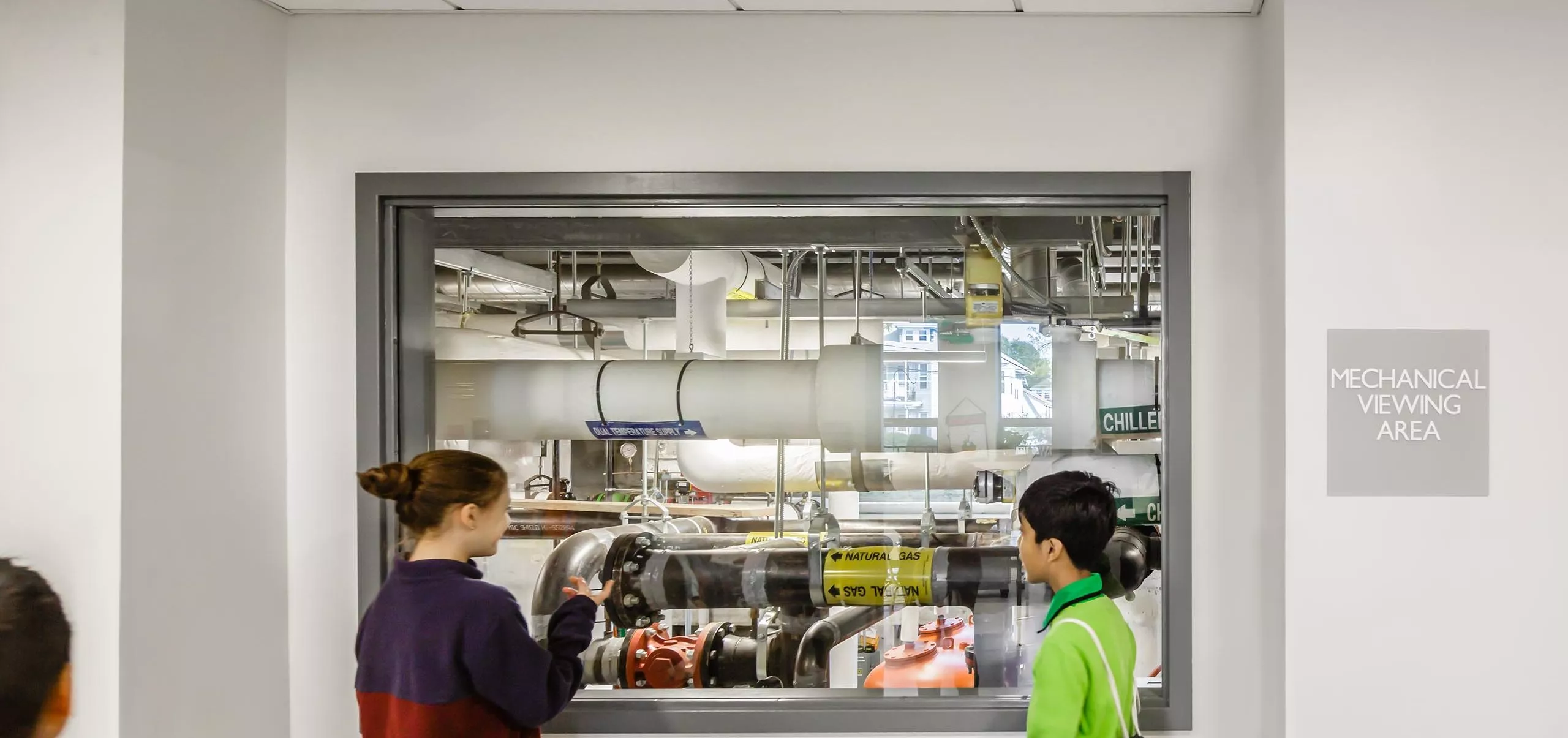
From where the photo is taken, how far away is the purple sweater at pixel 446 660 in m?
1.38

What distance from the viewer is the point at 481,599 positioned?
140 cm

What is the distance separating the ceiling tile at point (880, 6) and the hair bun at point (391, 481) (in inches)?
43.8

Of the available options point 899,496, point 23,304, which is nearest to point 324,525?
point 23,304

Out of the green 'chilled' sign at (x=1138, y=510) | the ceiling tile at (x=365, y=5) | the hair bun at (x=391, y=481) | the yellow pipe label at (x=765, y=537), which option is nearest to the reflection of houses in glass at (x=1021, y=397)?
the green 'chilled' sign at (x=1138, y=510)

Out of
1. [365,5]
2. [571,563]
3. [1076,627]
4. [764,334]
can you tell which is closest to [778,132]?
[764,334]

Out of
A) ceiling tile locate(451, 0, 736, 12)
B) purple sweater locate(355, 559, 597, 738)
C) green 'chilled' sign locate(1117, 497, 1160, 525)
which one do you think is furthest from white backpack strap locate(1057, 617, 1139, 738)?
ceiling tile locate(451, 0, 736, 12)

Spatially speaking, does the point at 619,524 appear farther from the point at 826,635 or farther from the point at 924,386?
the point at 924,386

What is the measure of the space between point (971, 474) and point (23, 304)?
6.13 feet

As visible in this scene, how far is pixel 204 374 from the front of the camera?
1694mm

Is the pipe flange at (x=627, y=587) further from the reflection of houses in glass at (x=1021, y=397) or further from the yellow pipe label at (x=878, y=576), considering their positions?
the reflection of houses in glass at (x=1021, y=397)

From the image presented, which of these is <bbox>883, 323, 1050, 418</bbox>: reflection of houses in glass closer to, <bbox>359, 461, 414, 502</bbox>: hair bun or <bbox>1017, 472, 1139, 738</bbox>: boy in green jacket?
<bbox>1017, 472, 1139, 738</bbox>: boy in green jacket

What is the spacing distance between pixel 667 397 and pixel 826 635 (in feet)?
2.48

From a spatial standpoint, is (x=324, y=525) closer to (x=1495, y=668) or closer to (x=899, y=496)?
(x=899, y=496)

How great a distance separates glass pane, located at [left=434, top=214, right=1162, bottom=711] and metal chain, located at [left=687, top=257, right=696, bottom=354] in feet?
0.03
